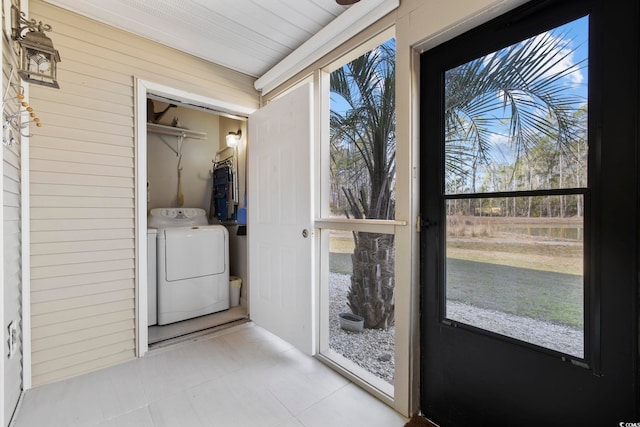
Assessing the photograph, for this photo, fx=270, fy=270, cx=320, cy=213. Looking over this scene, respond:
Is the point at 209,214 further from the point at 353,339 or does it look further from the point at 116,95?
the point at 353,339

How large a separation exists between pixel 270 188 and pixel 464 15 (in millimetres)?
1702

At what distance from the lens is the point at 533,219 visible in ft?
3.74

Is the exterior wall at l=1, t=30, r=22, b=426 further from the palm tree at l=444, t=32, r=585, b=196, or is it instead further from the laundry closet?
the palm tree at l=444, t=32, r=585, b=196

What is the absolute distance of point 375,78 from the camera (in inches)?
88.3

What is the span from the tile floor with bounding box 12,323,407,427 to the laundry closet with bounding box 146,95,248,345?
0.48m

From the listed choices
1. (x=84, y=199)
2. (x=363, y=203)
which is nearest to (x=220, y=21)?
(x=84, y=199)

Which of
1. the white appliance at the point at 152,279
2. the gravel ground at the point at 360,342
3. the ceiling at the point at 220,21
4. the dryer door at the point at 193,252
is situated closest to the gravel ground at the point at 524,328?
the gravel ground at the point at 360,342

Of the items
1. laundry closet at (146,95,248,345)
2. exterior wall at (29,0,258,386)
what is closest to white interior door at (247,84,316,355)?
laundry closet at (146,95,248,345)

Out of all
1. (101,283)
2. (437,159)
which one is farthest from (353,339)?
(101,283)

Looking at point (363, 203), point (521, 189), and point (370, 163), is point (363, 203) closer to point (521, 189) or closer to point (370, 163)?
point (370, 163)

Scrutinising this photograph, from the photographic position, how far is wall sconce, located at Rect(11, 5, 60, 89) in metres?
1.39

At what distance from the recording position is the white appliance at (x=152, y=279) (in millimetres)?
2564

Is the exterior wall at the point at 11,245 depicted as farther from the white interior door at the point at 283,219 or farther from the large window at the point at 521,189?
the large window at the point at 521,189

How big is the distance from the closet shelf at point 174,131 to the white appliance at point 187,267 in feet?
3.34
